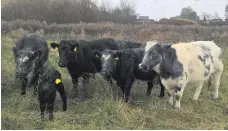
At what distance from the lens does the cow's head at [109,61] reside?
27.9 feet

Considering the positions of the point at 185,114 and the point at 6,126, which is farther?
the point at 185,114

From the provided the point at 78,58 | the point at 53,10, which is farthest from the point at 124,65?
the point at 53,10

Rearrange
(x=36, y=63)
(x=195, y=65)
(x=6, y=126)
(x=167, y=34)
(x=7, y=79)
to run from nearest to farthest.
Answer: (x=6, y=126) → (x=195, y=65) → (x=36, y=63) → (x=7, y=79) → (x=167, y=34)

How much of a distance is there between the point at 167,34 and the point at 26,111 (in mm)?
16093

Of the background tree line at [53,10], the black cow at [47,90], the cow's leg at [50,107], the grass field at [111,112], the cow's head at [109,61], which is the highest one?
the background tree line at [53,10]

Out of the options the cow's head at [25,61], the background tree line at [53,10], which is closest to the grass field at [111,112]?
the cow's head at [25,61]

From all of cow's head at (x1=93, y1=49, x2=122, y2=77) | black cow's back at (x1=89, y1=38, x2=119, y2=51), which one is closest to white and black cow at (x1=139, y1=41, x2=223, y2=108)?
cow's head at (x1=93, y1=49, x2=122, y2=77)

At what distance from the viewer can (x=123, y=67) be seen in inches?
348

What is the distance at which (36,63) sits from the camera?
30.7 ft

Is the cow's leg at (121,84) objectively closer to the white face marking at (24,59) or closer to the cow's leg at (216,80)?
the white face marking at (24,59)

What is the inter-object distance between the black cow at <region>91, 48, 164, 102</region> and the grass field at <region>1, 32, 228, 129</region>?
0.39m

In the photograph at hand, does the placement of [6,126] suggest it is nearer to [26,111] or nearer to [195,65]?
[26,111]

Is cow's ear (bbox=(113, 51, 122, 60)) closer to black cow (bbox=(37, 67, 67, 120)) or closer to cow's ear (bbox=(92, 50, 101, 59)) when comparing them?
cow's ear (bbox=(92, 50, 101, 59))

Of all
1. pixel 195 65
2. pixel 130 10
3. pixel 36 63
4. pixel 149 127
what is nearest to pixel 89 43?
pixel 36 63
